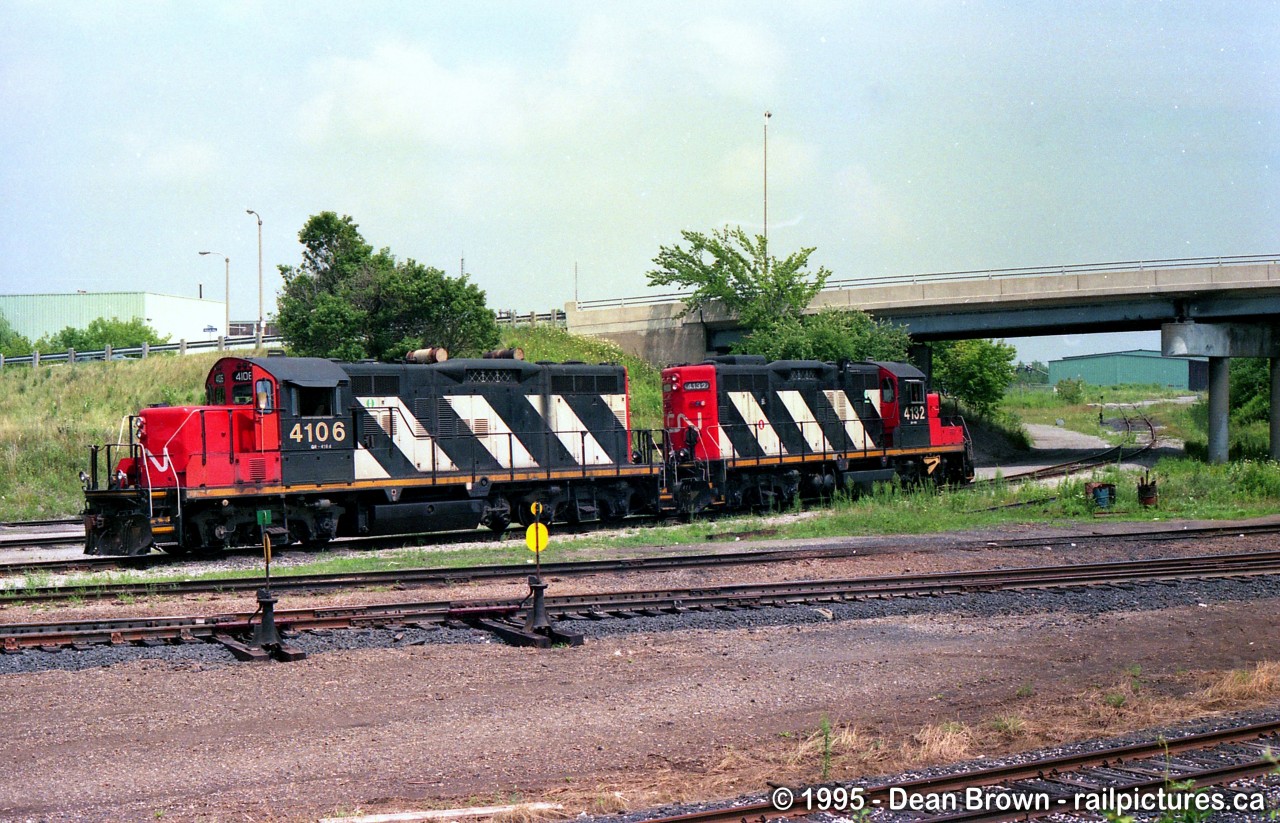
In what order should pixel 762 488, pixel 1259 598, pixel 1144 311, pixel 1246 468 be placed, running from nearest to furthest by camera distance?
pixel 1259 598 → pixel 762 488 → pixel 1246 468 → pixel 1144 311

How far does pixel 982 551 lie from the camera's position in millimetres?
18797

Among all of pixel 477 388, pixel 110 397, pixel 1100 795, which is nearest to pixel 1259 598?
pixel 1100 795

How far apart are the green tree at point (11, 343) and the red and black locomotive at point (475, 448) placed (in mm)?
47580

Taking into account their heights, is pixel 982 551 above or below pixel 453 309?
below

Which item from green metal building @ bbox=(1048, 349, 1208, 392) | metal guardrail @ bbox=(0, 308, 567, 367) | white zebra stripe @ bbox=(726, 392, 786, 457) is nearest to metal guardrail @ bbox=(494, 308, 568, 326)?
metal guardrail @ bbox=(0, 308, 567, 367)

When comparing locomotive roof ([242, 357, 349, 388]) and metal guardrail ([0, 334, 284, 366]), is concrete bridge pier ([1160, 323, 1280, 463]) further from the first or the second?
metal guardrail ([0, 334, 284, 366])

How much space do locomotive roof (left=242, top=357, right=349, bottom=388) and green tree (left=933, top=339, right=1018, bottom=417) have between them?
1745 inches

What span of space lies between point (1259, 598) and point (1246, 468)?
1826 centimetres

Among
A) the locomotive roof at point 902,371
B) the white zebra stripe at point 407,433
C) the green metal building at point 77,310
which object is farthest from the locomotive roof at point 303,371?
the green metal building at point 77,310

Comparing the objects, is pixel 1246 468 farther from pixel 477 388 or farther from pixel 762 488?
pixel 477 388

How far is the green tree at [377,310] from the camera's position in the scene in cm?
3619

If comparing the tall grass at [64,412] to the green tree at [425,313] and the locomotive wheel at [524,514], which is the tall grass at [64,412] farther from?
the locomotive wheel at [524,514]

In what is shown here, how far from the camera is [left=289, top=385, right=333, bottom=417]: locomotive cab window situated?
→ 19.3 m

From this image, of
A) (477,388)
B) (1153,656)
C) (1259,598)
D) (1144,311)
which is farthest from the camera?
(1144,311)
